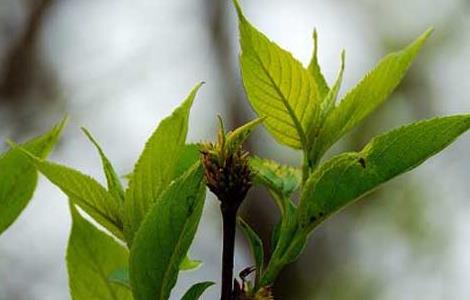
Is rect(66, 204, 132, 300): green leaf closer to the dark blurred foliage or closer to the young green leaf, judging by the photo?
the young green leaf

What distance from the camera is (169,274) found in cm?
41

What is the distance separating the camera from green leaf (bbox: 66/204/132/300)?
497mm

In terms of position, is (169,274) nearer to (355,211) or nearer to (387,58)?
(387,58)

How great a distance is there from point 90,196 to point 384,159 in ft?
0.43

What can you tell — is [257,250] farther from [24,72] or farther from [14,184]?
[24,72]

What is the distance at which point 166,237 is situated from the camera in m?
0.40

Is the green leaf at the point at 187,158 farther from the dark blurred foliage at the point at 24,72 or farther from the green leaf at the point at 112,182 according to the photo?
the dark blurred foliage at the point at 24,72

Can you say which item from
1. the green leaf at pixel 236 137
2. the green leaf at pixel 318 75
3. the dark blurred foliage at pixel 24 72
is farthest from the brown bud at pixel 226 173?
the dark blurred foliage at pixel 24 72

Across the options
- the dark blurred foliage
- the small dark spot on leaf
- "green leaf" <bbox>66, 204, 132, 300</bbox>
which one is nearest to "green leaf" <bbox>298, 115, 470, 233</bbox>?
the small dark spot on leaf

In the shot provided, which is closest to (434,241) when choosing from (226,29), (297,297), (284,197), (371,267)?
(371,267)

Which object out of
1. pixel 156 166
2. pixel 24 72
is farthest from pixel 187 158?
pixel 24 72

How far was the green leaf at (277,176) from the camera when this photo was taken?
45cm

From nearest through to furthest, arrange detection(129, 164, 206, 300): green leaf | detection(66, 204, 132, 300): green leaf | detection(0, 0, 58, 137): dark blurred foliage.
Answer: detection(129, 164, 206, 300): green leaf
detection(66, 204, 132, 300): green leaf
detection(0, 0, 58, 137): dark blurred foliage

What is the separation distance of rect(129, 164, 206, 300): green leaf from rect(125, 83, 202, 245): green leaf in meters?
0.03
